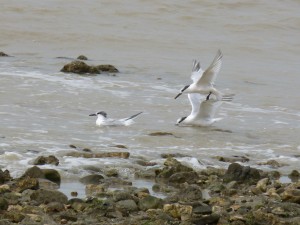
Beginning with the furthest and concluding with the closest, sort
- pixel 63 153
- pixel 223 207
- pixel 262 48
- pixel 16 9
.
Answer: pixel 16 9
pixel 262 48
pixel 63 153
pixel 223 207

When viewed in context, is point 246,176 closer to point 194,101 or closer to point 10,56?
point 194,101

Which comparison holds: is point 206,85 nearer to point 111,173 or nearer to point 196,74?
point 196,74

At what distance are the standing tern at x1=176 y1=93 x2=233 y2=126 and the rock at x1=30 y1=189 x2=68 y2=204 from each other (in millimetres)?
5308

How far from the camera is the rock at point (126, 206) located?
770cm

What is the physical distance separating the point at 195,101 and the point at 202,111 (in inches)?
17.2

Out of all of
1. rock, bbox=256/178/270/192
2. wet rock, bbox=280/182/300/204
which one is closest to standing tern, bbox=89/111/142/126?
rock, bbox=256/178/270/192

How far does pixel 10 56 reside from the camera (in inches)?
763

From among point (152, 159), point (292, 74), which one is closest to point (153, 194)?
point (152, 159)

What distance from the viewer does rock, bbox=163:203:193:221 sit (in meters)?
7.57

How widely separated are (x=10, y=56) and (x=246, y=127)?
25.4ft

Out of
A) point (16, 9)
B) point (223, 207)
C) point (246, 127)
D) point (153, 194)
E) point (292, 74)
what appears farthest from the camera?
point (16, 9)

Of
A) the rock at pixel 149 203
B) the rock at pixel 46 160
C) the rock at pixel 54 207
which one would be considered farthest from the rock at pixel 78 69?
the rock at pixel 54 207

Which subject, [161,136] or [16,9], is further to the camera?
[16,9]

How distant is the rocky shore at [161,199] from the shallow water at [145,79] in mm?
431
